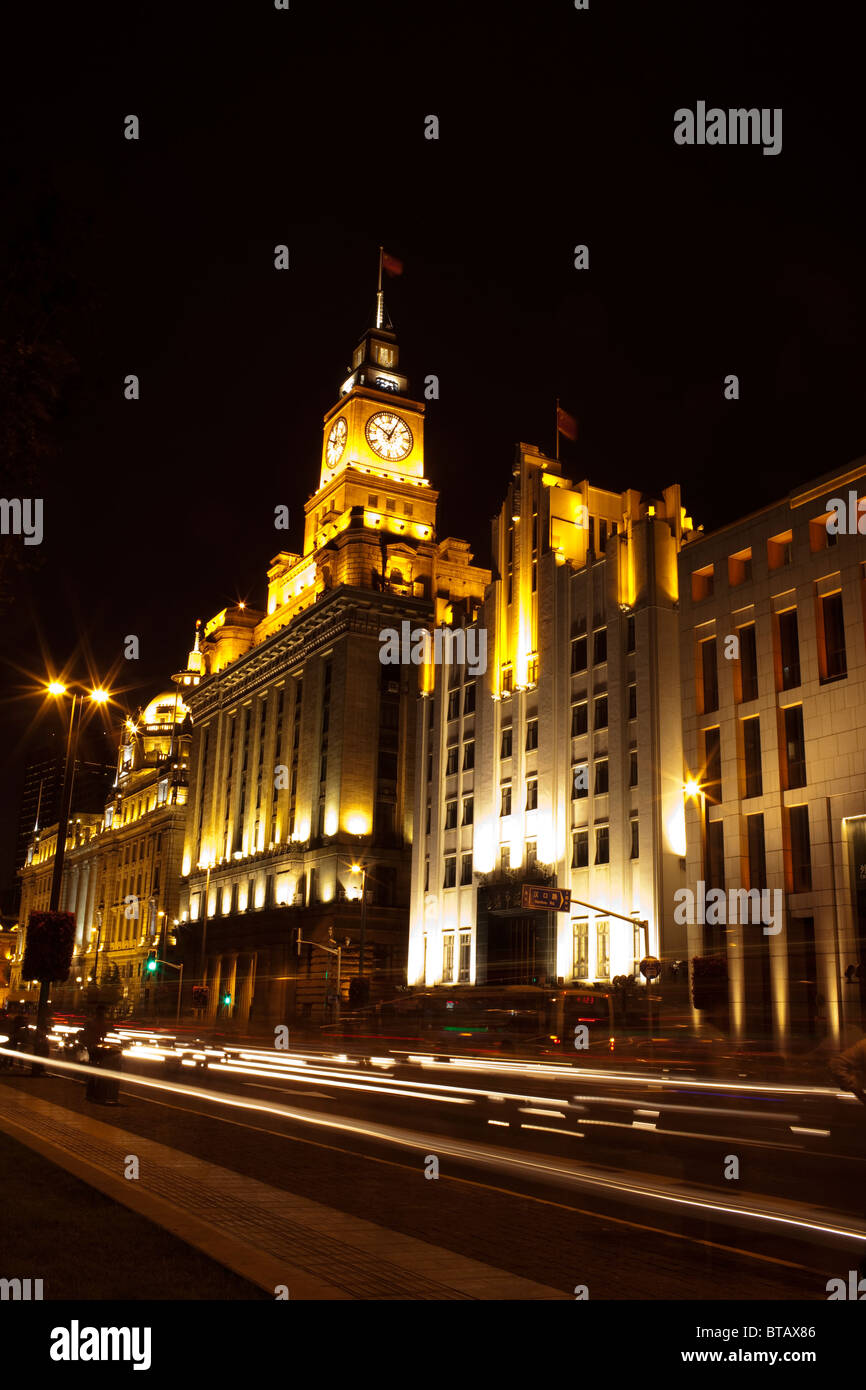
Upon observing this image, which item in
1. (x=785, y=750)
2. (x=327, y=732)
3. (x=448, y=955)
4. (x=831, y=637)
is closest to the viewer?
(x=831, y=637)

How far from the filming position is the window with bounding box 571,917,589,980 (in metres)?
52.8

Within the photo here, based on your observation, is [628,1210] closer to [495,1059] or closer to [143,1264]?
[143,1264]

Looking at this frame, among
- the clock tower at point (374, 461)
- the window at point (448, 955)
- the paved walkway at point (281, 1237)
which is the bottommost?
the paved walkway at point (281, 1237)

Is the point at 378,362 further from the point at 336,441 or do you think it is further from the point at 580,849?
the point at 580,849

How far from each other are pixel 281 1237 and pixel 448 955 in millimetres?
55827

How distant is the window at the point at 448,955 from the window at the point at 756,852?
22.9 meters

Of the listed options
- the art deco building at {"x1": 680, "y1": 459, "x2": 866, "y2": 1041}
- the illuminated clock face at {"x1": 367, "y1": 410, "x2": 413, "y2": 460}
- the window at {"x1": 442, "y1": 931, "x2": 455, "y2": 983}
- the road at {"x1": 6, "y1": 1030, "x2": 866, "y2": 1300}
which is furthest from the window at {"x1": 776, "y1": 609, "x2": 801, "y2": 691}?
the illuminated clock face at {"x1": 367, "y1": 410, "x2": 413, "y2": 460}

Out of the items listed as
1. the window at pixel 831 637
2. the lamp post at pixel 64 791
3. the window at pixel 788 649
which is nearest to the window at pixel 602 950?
the window at pixel 788 649

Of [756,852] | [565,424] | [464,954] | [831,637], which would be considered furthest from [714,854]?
[565,424]

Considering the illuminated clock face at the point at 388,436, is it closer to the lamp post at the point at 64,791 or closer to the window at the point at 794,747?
the window at the point at 794,747

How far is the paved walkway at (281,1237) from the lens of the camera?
7.42m

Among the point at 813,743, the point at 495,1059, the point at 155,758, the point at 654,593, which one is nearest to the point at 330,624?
the point at 654,593

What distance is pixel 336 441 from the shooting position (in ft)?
353
